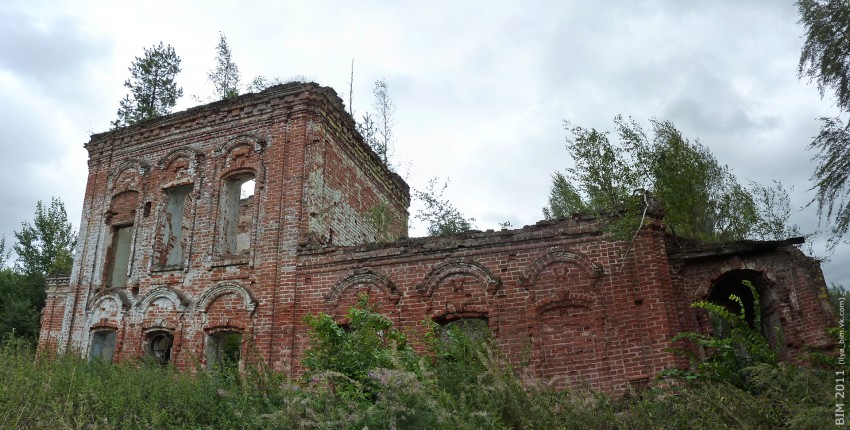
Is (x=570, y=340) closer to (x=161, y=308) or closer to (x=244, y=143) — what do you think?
(x=244, y=143)

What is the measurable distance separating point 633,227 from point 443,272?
367 centimetres

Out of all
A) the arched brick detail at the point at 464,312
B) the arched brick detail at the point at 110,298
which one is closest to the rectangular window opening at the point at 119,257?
the arched brick detail at the point at 110,298

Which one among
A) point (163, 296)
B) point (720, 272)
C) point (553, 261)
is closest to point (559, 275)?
point (553, 261)

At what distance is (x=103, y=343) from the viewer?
1443cm

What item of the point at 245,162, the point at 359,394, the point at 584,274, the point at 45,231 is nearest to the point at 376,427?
the point at 359,394

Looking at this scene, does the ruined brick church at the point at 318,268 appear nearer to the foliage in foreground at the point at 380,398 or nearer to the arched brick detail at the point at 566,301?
the arched brick detail at the point at 566,301

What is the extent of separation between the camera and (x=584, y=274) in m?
11.0

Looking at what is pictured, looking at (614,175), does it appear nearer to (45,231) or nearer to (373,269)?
(373,269)

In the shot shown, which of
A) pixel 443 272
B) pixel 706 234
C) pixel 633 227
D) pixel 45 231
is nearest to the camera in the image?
pixel 633 227

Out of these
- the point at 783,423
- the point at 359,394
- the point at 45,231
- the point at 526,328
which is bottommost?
the point at 783,423

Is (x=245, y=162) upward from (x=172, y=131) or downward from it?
downward

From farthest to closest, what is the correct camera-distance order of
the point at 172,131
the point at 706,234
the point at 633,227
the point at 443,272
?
the point at 706,234 → the point at 172,131 → the point at 443,272 → the point at 633,227

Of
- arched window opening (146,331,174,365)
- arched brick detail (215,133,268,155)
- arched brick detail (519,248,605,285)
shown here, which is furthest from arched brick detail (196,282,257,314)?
arched brick detail (519,248,605,285)

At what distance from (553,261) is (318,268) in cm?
485
